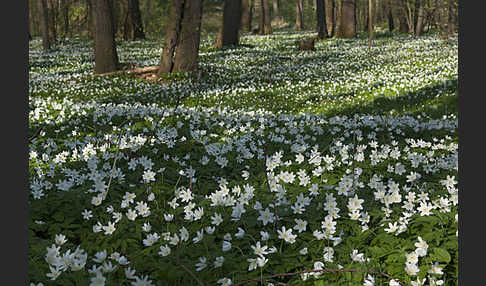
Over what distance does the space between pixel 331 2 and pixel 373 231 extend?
40049 mm

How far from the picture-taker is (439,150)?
564cm

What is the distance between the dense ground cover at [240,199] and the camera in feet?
8.93

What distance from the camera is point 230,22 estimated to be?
2720 cm

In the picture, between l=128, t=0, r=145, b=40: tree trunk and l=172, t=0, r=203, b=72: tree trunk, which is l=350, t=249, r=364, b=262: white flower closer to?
l=172, t=0, r=203, b=72: tree trunk

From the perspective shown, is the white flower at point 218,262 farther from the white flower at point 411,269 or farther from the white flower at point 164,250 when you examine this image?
the white flower at point 411,269

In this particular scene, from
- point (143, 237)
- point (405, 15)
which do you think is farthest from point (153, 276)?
point (405, 15)

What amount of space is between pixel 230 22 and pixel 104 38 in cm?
1261

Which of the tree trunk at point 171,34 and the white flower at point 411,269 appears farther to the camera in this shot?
the tree trunk at point 171,34

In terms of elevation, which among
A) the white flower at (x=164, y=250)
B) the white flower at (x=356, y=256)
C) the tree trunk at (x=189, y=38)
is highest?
the tree trunk at (x=189, y=38)

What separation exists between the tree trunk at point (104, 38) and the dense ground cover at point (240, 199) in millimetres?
7829

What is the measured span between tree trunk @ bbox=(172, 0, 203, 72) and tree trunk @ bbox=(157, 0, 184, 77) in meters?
0.16

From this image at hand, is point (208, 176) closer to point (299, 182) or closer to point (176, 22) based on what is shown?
point (299, 182)

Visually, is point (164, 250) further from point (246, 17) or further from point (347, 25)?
point (246, 17)

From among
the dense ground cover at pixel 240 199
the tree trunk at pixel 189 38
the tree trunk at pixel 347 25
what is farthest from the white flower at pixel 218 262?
the tree trunk at pixel 347 25
